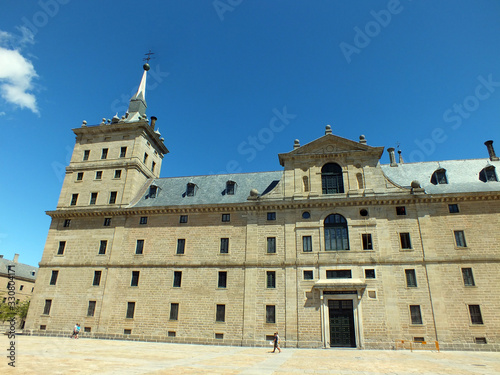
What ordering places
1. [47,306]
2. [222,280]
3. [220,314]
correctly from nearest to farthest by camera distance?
[220,314] < [222,280] < [47,306]

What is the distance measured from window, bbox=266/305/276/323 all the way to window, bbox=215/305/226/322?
4.16 m

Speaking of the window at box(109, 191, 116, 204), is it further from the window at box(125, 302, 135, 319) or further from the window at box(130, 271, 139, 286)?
the window at box(125, 302, 135, 319)

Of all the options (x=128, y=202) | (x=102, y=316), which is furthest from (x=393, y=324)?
(x=128, y=202)

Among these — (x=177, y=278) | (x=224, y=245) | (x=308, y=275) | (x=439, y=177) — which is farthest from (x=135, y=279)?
(x=439, y=177)

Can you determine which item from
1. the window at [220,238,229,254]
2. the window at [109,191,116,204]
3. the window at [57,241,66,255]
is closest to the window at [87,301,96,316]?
the window at [57,241,66,255]

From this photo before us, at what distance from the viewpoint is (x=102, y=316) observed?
31.8 meters

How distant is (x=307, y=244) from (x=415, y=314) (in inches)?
424

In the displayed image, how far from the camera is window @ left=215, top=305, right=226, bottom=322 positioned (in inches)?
1174

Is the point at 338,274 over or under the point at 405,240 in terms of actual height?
under

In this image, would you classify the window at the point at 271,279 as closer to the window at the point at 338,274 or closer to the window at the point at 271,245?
the window at the point at 271,245

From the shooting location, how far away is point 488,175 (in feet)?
104

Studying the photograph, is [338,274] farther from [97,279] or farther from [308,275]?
[97,279]

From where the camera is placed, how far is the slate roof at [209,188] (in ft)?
Answer: 118

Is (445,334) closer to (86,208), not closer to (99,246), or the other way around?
(99,246)
